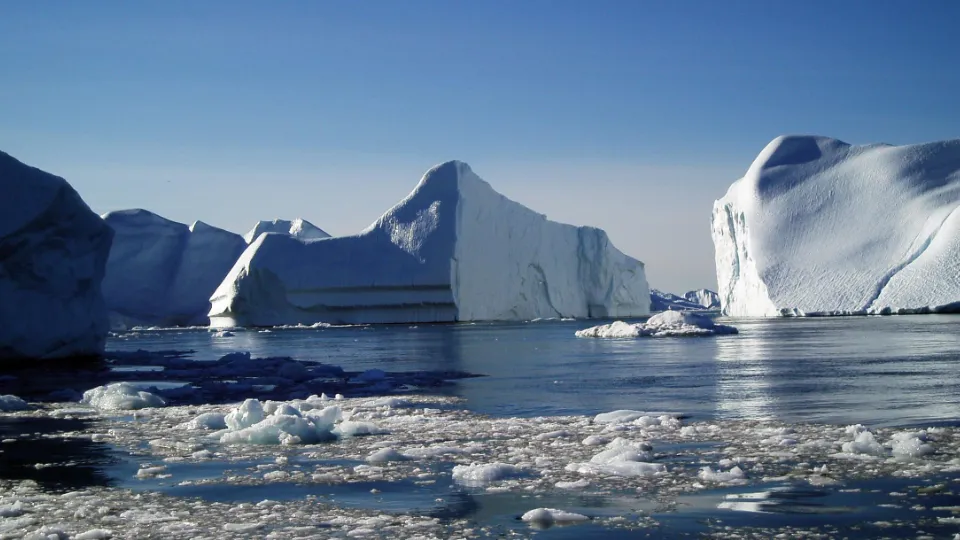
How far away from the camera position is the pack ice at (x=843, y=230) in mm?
38156

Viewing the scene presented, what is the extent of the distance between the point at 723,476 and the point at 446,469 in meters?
1.63

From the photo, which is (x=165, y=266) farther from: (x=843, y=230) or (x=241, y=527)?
(x=241, y=527)

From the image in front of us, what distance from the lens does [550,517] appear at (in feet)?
13.9

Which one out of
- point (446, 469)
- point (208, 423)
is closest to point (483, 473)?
point (446, 469)

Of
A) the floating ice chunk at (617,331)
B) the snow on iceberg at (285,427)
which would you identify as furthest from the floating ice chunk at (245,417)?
the floating ice chunk at (617,331)

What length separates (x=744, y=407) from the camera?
845 centimetres

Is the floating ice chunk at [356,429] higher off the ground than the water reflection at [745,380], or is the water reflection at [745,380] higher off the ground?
the water reflection at [745,380]

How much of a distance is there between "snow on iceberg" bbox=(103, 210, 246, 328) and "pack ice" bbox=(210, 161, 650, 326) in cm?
981

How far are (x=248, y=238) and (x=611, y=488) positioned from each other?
57676 mm

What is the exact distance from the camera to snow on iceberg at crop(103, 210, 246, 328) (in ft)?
177

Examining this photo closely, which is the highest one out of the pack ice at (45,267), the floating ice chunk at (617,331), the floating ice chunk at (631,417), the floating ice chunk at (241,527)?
the pack ice at (45,267)

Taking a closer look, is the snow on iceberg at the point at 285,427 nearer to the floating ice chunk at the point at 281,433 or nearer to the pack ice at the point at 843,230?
the floating ice chunk at the point at 281,433

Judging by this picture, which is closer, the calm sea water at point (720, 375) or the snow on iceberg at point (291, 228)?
the calm sea water at point (720, 375)

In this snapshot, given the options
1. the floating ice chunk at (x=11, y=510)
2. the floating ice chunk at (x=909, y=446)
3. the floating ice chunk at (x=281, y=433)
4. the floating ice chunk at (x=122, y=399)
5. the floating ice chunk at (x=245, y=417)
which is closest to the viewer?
the floating ice chunk at (x=11, y=510)
